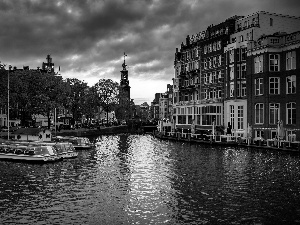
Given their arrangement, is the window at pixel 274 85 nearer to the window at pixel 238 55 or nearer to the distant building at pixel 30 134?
the window at pixel 238 55

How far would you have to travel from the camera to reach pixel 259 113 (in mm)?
77438

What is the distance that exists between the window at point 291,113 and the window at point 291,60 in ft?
24.6

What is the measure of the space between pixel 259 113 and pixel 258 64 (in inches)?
424

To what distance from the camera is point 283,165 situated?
153ft

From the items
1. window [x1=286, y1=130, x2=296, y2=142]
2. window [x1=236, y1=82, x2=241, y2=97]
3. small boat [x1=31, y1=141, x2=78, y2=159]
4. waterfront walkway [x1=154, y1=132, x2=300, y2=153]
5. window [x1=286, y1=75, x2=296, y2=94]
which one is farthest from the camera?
window [x1=236, y1=82, x2=241, y2=97]

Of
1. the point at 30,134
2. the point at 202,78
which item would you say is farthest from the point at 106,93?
the point at 30,134

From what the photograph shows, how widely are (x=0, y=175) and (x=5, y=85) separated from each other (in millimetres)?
47573

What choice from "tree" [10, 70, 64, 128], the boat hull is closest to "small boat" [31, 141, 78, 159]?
the boat hull

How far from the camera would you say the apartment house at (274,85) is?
232 ft

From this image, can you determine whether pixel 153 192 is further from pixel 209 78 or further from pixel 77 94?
pixel 77 94

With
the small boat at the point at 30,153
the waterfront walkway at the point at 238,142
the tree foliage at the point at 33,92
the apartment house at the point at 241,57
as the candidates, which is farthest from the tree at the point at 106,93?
the small boat at the point at 30,153

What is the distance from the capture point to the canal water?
82.4 feet

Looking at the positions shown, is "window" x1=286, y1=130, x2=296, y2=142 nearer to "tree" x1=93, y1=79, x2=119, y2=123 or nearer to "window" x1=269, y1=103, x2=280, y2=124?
"window" x1=269, y1=103, x2=280, y2=124

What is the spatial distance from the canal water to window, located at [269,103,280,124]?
73.8 feet
